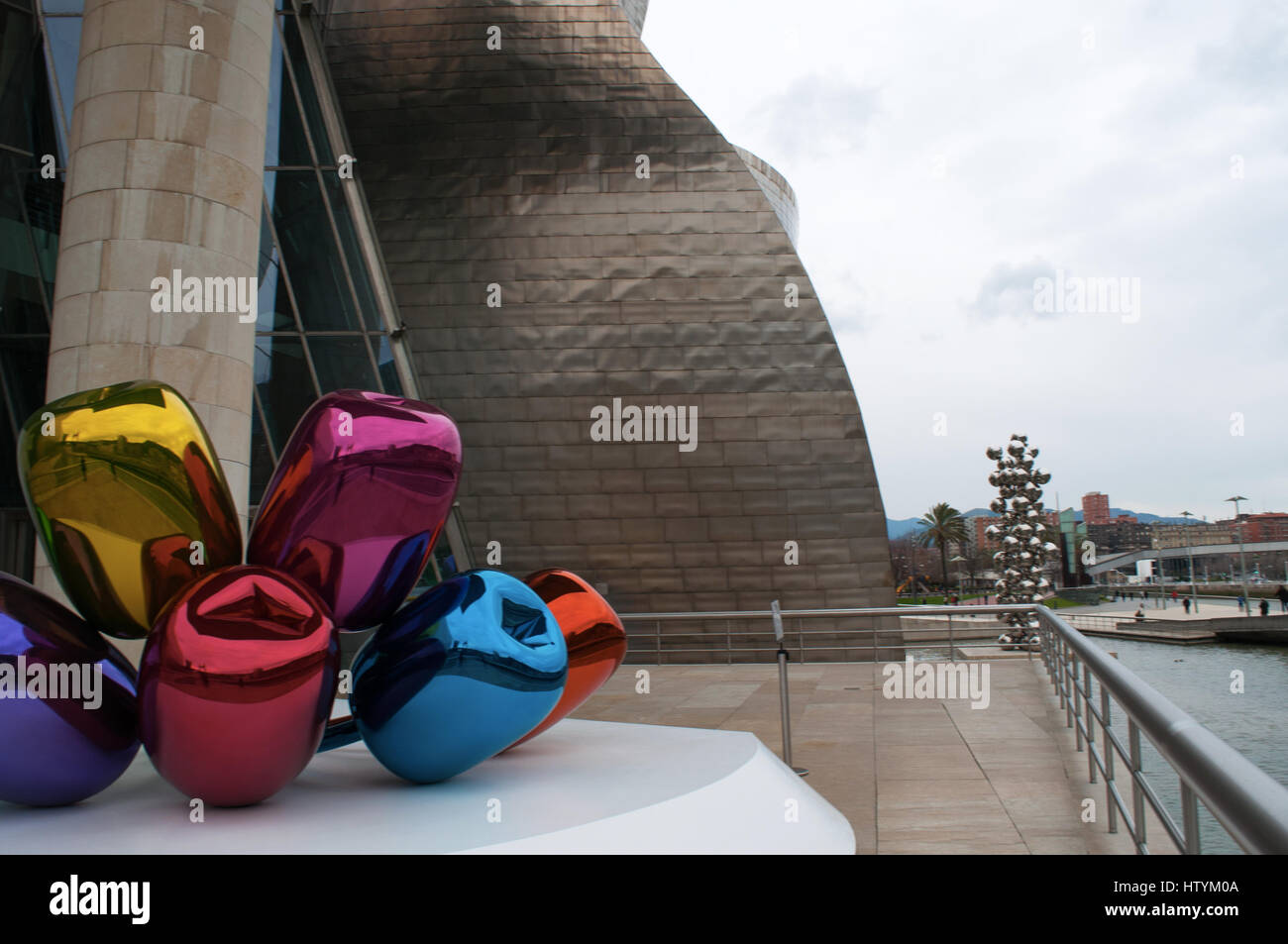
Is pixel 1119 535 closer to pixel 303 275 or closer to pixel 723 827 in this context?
pixel 303 275

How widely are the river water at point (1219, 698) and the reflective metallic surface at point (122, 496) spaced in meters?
4.73

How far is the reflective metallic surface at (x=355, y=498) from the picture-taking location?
3547 mm

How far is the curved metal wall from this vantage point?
731 inches

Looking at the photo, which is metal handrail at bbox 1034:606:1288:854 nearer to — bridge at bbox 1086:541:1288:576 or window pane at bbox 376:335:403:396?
window pane at bbox 376:335:403:396

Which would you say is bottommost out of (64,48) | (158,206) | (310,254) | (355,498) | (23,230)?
(355,498)

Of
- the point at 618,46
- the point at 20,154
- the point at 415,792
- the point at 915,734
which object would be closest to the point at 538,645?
the point at 415,792

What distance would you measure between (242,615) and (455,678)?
2.55 ft

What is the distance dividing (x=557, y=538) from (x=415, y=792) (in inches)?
598

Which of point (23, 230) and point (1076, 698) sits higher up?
point (23, 230)
